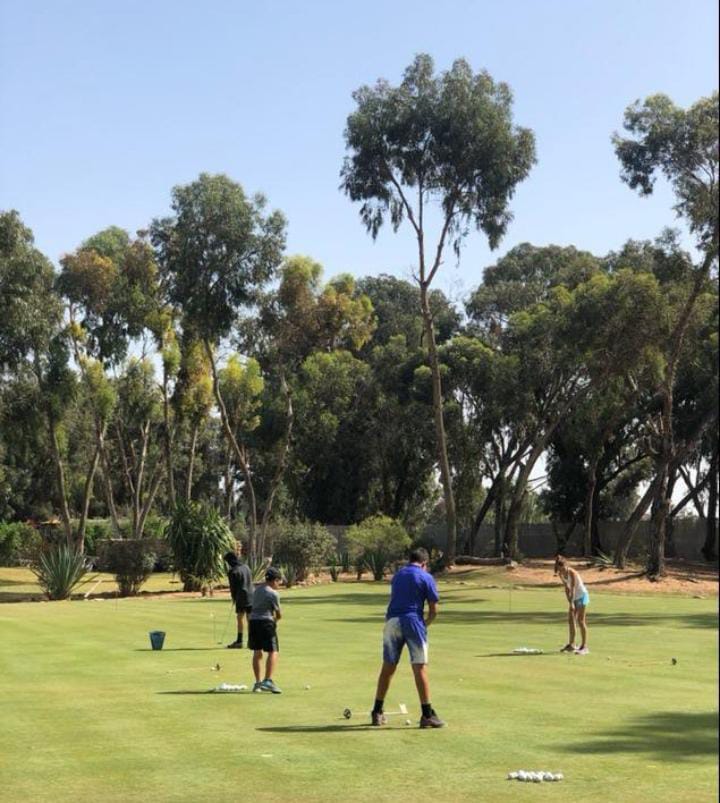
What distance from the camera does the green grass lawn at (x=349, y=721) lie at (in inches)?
390

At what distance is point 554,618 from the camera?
1128 inches

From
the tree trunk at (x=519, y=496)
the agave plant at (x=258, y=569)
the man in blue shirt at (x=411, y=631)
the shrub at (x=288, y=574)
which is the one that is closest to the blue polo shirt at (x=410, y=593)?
the man in blue shirt at (x=411, y=631)

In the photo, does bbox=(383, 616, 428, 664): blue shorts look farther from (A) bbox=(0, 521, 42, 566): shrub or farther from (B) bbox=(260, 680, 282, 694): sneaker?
(A) bbox=(0, 521, 42, 566): shrub

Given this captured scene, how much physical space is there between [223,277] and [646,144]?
1825 centimetres

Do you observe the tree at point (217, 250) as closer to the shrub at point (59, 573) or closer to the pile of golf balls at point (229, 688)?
the shrub at point (59, 573)

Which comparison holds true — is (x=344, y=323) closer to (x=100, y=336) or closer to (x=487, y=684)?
(x=100, y=336)

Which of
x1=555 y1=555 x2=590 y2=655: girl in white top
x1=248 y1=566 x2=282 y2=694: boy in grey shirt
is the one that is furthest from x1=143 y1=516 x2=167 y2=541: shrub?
x1=248 y1=566 x2=282 y2=694: boy in grey shirt

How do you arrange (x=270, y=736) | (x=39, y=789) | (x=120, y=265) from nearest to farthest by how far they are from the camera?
(x=39, y=789) < (x=270, y=736) < (x=120, y=265)

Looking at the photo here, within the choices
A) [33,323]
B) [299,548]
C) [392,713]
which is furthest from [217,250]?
[392,713]

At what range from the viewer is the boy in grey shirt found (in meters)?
15.5

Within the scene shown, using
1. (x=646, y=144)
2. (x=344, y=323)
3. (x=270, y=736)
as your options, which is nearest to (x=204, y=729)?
(x=270, y=736)

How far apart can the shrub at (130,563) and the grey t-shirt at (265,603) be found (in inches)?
1074

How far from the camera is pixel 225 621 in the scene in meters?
29.0

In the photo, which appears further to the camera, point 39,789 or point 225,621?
point 225,621
